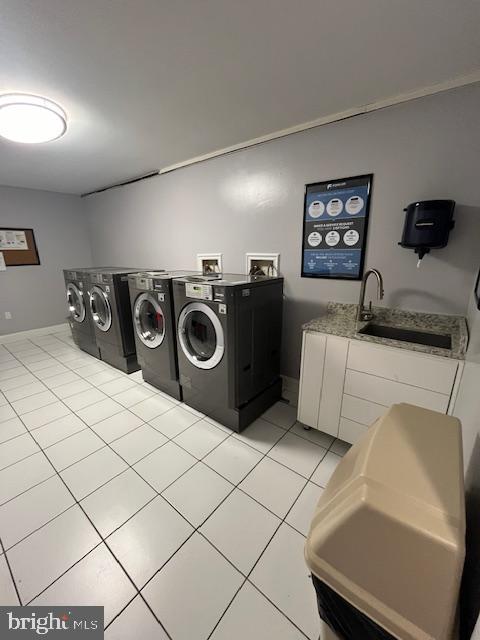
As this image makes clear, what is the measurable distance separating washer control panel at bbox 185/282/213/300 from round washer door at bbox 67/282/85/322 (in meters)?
2.06

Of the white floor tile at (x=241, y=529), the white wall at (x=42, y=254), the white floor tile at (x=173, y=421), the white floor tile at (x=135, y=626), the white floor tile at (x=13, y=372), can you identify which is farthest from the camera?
the white wall at (x=42, y=254)

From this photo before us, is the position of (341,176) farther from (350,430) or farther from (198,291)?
(350,430)

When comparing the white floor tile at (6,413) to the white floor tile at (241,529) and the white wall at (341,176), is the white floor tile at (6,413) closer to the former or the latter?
the white floor tile at (241,529)

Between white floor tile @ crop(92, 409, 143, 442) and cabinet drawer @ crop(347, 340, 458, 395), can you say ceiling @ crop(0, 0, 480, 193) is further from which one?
white floor tile @ crop(92, 409, 143, 442)

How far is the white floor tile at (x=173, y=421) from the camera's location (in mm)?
2070

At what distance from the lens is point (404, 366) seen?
147cm

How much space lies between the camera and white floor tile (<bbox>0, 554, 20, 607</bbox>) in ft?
3.45

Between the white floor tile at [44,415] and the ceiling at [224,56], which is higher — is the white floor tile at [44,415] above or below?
below

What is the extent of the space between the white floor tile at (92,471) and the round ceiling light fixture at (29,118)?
2.39m

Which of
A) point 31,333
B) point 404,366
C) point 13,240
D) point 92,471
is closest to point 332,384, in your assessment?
point 404,366

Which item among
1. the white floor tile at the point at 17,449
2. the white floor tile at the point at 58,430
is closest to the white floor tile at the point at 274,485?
the white floor tile at the point at 58,430

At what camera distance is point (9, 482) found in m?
1.61

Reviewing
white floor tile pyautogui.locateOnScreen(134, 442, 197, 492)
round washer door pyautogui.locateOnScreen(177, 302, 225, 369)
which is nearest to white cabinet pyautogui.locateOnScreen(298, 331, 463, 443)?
round washer door pyautogui.locateOnScreen(177, 302, 225, 369)

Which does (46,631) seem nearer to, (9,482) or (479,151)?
(9,482)
